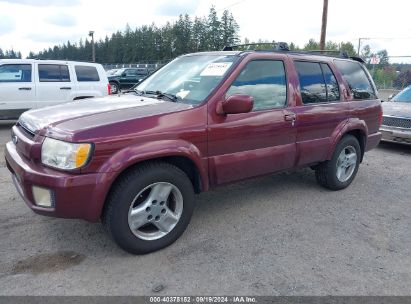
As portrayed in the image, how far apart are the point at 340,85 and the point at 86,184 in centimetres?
368

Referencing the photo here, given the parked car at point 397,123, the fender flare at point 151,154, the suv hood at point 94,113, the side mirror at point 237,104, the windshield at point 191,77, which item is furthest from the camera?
the parked car at point 397,123

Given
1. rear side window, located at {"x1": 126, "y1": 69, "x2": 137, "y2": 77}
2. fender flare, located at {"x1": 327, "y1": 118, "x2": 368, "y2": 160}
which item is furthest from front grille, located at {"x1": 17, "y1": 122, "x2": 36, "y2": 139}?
rear side window, located at {"x1": 126, "y1": 69, "x2": 137, "y2": 77}

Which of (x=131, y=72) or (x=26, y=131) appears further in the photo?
(x=131, y=72)

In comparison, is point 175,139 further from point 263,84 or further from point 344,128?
point 344,128

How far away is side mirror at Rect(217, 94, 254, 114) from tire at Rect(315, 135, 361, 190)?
81.3 inches

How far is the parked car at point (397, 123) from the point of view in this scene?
7871 mm

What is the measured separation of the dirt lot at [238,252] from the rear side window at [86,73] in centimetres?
605

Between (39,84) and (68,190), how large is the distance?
7803 millimetres

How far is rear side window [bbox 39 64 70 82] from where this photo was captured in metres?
9.73

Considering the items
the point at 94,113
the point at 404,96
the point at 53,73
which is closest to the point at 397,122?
the point at 404,96

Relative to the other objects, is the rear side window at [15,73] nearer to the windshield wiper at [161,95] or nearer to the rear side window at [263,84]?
the windshield wiper at [161,95]

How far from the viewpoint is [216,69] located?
3.89 meters

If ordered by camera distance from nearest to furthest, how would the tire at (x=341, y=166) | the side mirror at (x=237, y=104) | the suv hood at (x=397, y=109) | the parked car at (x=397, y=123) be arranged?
1. the side mirror at (x=237, y=104)
2. the tire at (x=341, y=166)
3. the parked car at (x=397, y=123)
4. the suv hood at (x=397, y=109)

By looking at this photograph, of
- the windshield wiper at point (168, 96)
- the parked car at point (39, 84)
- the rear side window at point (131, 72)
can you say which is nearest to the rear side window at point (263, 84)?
the windshield wiper at point (168, 96)
